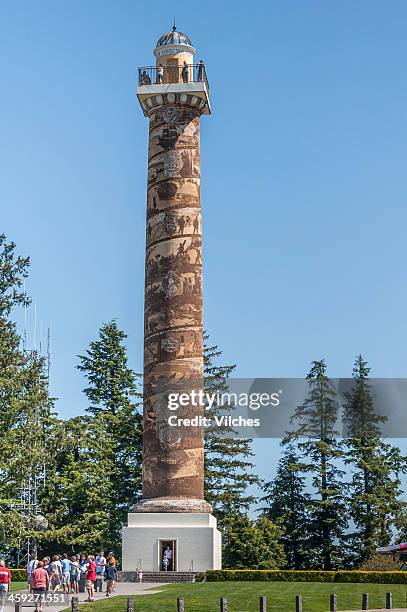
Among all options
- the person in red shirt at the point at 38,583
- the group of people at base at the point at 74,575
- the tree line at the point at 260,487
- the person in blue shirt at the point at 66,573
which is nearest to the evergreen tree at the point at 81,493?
the tree line at the point at 260,487

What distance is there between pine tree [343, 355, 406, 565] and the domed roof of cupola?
2107 cm

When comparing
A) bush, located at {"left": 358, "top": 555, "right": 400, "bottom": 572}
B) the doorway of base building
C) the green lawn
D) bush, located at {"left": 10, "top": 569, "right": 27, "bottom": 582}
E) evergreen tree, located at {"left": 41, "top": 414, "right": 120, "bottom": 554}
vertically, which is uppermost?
evergreen tree, located at {"left": 41, "top": 414, "right": 120, "bottom": 554}

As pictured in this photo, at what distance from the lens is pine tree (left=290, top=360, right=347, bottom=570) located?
53594 mm

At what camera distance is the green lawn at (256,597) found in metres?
28.0

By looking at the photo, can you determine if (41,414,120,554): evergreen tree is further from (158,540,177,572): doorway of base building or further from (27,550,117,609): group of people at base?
(27,550,117,609): group of people at base

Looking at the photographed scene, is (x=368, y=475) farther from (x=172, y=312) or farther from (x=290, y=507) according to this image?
(x=172, y=312)

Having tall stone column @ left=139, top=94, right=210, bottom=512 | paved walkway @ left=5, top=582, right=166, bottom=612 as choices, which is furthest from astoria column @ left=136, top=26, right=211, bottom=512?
paved walkway @ left=5, top=582, right=166, bottom=612

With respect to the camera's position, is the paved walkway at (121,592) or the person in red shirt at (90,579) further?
the person in red shirt at (90,579)


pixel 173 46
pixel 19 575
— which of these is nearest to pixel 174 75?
pixel 173 46

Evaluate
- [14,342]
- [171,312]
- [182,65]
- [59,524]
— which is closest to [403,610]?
[171,312]

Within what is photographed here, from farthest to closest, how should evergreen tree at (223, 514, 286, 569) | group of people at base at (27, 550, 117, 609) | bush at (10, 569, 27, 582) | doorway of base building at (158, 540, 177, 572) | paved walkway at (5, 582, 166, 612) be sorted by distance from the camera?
evergreen tree at (223, 514, 286, 569) < bush at (10, 569, 27, 582) < doorway of base building at (158, 540, 177, 572) < group of people at base at (27, 550, 117, 609) < paved walkway at (5, 582, 166, 612)

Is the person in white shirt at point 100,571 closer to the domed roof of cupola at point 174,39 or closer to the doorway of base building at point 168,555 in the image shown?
the doorway of base building at point 168,555

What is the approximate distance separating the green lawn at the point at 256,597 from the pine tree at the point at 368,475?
18981 mm

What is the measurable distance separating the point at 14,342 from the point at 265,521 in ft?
55.1
